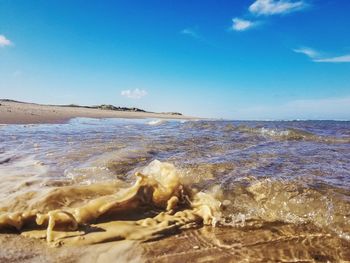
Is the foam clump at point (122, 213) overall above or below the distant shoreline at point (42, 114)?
below

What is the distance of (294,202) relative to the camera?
402 cm

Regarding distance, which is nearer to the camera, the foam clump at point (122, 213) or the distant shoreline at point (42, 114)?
the foam clump at point (122, 213)

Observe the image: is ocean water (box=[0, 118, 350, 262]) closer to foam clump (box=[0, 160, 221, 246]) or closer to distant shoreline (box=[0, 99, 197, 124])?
foam clump (box=[0, 160, 221, 246])

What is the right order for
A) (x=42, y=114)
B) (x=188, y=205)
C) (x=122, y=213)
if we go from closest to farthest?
(x=122, y=213) < (x=188, y=205) < (x=42, y=114)

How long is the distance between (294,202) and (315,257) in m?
1.28

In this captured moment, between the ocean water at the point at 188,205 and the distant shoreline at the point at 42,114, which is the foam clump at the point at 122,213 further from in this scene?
the distant shoreline at the point at 42,114

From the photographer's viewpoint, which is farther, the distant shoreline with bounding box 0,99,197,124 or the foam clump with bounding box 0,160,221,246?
the distant shoreline with bounding box 0,99,197,124

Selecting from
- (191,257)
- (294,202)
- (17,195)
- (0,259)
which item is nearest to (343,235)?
(294,202)

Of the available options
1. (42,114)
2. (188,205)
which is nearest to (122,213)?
(188,205)

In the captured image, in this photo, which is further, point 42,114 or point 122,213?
point 42,114

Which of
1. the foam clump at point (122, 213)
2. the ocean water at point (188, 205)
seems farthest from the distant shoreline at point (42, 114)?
the foam clump at point (122, 213)

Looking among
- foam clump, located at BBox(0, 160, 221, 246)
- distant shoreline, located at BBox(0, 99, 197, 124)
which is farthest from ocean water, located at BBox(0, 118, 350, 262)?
distant shoreline, located at BBox(0, 99, 197, 124)

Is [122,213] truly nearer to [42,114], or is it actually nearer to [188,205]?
[188,205]

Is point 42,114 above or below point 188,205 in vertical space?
above
